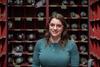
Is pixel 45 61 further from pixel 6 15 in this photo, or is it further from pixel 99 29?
pixel 6 15

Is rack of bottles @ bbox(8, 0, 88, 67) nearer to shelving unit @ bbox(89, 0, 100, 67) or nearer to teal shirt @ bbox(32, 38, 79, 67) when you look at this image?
shelving unit @ bbox(89, 0, 100, 67)

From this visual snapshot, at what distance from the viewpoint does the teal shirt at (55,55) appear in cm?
267

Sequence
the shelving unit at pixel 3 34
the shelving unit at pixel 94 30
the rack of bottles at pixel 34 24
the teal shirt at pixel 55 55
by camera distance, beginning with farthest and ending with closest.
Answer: the rack of bottles at pixel 34 24
the shelving unit at pixel 3 34
the shelving unit at pixel 94 30
the teal shirt at pixel 55 55

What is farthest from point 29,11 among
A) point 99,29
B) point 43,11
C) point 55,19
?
point 55,19

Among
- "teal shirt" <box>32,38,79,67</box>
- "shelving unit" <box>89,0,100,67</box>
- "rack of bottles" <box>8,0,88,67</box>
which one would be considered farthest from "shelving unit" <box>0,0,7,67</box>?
"teal shirt" <box>32,38,79,67</box>

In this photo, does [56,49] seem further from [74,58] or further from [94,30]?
[94,30]

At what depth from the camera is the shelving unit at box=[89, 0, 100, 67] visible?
232 inches

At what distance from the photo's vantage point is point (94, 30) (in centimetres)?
631

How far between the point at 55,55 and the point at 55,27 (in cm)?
27

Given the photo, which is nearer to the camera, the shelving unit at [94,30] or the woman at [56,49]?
the woman at [56,49]

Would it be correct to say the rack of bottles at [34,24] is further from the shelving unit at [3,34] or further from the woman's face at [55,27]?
the woman's face at [55,27]

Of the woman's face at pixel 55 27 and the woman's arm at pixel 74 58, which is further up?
the woman's face at pixel 55 27

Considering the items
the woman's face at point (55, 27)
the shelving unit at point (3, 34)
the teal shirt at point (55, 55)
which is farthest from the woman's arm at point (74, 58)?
the shelving unit at point (3, 34)

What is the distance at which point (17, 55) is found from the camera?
21.8 ft
